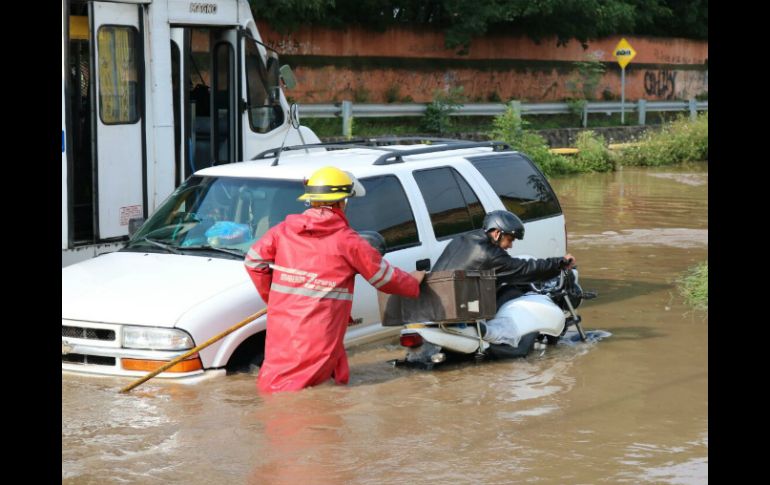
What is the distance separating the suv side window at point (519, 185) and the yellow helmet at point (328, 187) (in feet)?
9.37

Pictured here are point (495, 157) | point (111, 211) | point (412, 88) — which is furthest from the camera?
point (412, 88)

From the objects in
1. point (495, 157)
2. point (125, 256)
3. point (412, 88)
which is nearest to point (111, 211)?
point (125, 256)

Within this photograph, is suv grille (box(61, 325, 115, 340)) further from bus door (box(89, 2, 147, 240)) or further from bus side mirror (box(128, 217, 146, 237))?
bus door (box(89, 2, 147, 240))

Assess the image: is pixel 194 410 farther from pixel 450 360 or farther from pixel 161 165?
pixel 161 165

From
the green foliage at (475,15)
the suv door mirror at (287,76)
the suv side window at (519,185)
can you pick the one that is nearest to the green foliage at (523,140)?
the green foliage at (475,15)

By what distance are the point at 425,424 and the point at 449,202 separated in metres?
2.87

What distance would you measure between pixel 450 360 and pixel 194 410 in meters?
2.36

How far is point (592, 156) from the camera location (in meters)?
28.1

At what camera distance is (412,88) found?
32375 mm

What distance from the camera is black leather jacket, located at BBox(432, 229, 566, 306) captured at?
9234mm

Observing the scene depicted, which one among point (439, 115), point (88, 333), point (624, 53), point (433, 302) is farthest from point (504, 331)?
point (624, 53)

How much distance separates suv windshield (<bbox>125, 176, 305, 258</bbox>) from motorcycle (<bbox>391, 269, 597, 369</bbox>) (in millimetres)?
1360

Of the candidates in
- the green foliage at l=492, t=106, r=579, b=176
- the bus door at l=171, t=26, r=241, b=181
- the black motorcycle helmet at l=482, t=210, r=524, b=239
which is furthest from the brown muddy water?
the green foliage at l=492, t=106, r=579, b=176

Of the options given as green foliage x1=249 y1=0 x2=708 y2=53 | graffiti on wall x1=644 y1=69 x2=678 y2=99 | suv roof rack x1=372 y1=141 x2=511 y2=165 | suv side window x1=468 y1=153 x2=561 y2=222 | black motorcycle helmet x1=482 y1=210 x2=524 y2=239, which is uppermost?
green foliage x1=249 y1=0 x2=708 y2=53
